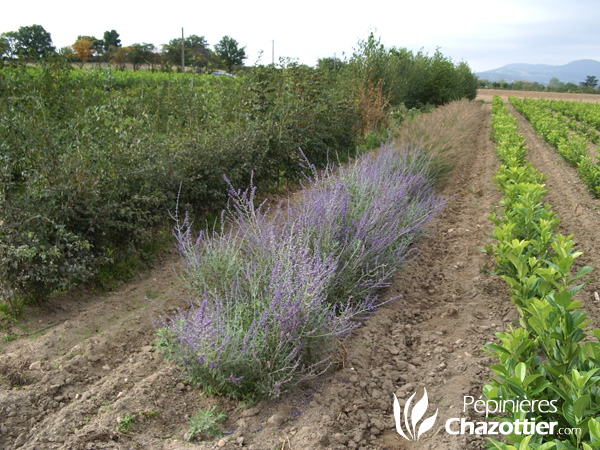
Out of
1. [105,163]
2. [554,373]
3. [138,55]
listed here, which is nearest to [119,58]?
[138,55]

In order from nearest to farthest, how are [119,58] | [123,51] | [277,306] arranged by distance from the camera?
[277,306] < [119,58] < [123,51]

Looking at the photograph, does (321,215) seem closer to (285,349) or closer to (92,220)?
(285,349)

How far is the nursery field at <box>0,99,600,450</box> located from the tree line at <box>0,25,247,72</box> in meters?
2.52

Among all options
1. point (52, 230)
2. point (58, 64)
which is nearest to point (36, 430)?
point (52, 230)

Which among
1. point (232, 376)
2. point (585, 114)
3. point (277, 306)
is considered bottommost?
point (232, 376)

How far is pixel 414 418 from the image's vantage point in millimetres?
2674

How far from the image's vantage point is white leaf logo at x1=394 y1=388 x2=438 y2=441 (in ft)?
8.52

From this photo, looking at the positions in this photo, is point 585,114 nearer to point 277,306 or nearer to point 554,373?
point 554,373

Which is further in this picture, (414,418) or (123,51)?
(123,51)

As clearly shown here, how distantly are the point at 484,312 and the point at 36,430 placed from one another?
329 cm

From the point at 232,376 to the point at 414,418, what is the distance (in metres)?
1.04

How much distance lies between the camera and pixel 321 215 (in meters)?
3.92

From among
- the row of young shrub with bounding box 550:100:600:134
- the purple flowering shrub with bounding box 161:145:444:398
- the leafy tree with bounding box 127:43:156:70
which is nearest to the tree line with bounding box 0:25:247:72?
the leafy tree with bounding box 127:43:156:70

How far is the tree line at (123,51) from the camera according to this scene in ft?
16.2
